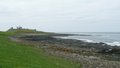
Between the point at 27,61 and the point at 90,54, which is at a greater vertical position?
the point at 27,61

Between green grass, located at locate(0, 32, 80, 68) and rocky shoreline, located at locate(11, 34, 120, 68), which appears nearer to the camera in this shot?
green grass, located at locate(0, 32, 80, 68)

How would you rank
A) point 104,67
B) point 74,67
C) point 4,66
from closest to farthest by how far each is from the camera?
point 4,66 < point 74,67 < point 104,67

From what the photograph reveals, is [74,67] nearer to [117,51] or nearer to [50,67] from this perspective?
[50,67]

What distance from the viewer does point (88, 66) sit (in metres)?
25.9

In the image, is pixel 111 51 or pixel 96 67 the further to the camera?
pixel 111 51

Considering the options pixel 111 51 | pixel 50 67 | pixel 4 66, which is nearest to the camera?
pixel 4 66

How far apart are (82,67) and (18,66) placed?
7.78 meters

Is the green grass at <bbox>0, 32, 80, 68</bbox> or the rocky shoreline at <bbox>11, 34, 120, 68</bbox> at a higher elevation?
the green grass at <bbox>0, 32, 80, 68</bbox>

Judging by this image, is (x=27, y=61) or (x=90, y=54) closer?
(x=27, y=61)

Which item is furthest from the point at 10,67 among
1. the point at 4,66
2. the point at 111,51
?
the point at 111,51

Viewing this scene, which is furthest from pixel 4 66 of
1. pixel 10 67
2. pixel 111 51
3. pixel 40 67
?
pixel 111 51

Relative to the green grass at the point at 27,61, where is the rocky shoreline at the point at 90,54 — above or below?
below

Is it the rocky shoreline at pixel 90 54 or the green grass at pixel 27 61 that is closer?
the green grass at pixel 27 61

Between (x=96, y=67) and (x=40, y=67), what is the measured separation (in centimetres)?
717
